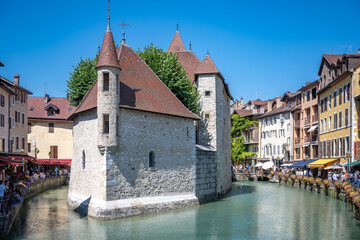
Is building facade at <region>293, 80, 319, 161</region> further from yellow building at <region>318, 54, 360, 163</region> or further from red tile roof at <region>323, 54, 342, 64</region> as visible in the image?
red tile roof at <region>323, 54, 342, 64</region>

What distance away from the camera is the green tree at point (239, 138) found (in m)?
73.4

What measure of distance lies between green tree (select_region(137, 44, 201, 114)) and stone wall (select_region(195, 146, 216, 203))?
376 centimetres

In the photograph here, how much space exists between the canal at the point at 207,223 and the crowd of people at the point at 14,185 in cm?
129

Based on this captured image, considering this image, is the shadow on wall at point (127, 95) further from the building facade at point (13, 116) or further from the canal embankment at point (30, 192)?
the building facade at point (13, 116)

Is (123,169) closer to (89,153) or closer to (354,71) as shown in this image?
(89,153)

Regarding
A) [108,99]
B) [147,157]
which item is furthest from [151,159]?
[108,99]

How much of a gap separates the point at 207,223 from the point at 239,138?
52734mm

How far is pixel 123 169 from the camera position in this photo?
23469 millimetres

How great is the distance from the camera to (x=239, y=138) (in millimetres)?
74062

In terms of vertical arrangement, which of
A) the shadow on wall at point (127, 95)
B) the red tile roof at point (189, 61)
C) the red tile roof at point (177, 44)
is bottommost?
the shadow on wall at point (127, 95)

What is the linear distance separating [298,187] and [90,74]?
25537 mm

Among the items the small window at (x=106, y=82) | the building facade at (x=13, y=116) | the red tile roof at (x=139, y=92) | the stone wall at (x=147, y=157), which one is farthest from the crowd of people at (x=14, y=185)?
the small window at (x=106, y=82)

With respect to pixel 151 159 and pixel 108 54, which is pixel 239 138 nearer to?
pixel 151 159

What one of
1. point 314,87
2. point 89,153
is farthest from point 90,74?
point 314,87
